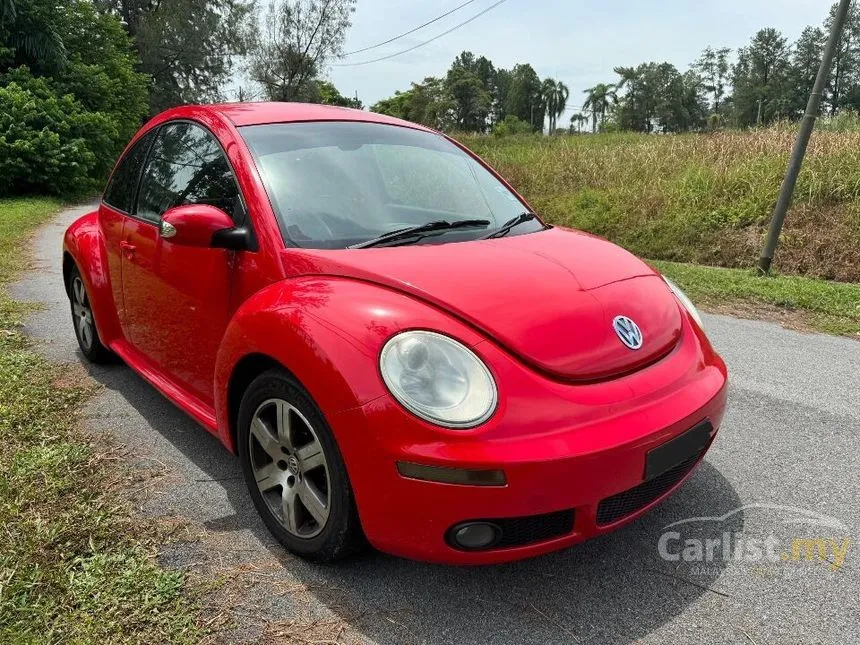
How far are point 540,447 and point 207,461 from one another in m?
1.82

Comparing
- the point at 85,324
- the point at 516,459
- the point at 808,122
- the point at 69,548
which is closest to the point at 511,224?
the point at 516,459

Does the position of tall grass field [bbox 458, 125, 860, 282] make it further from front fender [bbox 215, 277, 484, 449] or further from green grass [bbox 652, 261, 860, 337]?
front fender [bbox 215, 277, 484, 449]

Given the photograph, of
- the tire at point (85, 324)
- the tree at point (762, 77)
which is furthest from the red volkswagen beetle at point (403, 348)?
the tree at point (762, 77)

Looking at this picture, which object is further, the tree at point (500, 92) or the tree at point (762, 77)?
the tree at point (500, 92)

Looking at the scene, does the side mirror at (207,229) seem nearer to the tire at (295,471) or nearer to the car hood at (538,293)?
the car hood at (538,293)

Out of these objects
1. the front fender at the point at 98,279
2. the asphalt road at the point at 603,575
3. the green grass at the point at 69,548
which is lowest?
the asphalt road at the point at 603,575

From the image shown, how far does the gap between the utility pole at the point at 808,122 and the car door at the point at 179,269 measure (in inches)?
257

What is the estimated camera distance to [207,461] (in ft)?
Answer: 9.57

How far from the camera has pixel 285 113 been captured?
9.70 ft

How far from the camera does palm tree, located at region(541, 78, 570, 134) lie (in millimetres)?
105188

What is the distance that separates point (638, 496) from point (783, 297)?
198 inches

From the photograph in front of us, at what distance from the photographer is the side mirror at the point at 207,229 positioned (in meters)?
2.35

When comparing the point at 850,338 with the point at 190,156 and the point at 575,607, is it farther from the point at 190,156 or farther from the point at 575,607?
the point at 190,156

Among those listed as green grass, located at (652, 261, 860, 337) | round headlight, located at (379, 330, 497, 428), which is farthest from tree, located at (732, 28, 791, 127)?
round headlight, located at (379, 330, 497, 428)
